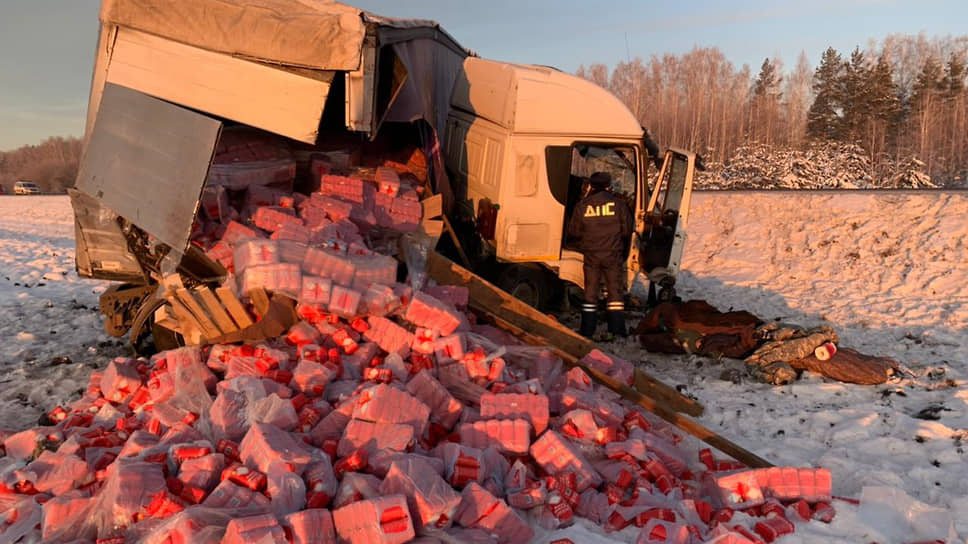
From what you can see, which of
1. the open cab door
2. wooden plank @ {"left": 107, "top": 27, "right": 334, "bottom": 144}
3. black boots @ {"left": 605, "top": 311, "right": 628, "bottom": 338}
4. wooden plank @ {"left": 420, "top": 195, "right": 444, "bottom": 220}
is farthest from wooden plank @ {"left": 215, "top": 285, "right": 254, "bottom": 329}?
the open cab door

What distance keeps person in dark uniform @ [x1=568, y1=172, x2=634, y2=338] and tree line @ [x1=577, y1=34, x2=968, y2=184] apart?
22880 millimetres

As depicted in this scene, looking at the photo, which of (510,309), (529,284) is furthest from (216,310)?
(529,284)

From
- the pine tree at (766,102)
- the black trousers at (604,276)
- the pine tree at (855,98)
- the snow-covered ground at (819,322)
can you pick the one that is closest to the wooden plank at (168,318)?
Result: the snow-covered ground at (819,322)

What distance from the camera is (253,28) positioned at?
5438 mm

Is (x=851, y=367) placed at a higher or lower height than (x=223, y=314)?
lower

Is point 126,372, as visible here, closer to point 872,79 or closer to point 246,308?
point 246,308

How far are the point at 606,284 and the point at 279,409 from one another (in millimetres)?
4939

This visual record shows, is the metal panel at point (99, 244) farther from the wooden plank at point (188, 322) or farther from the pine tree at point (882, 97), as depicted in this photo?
the pine tree at point (882, 97)

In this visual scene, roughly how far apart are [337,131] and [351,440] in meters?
4.69

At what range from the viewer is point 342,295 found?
206 inches

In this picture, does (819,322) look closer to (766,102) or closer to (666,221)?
(666,221)

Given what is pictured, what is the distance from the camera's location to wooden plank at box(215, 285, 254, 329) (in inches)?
199

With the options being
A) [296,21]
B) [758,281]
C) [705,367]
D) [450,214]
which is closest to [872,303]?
[758,281]

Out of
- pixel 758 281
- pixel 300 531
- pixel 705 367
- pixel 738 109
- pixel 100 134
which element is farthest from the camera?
pixel 738 109
